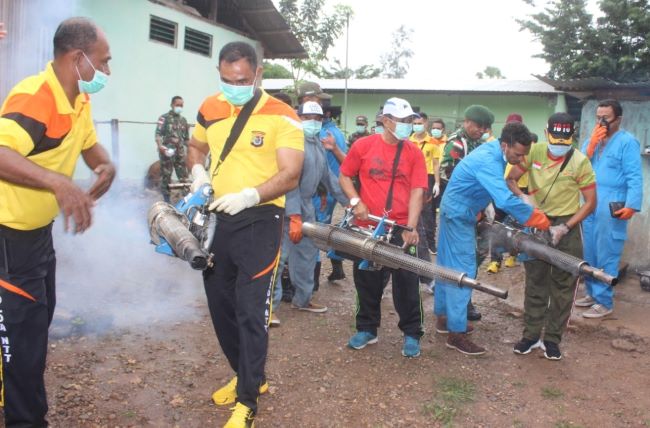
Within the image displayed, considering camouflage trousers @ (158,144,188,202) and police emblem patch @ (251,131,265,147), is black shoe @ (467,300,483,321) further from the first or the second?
camouflage trousers @ (158,144,188,202)

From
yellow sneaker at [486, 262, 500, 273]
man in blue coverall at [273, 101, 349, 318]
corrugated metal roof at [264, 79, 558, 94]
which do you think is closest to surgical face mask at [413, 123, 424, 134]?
yellow sneaker at [486, 262, 500, 273]

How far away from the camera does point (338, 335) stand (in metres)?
5.09

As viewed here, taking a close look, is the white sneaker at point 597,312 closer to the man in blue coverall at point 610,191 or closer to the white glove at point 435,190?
the man in blue coverall at point 610,191

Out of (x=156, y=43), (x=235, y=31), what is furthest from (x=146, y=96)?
(x=235, y=31)

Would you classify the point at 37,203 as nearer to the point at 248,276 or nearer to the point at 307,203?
the point at 248,276

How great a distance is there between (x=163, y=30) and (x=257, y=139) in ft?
33.6

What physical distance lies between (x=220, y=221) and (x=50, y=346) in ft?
6.19

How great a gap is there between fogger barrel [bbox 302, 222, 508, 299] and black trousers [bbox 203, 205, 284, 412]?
0.93 meters

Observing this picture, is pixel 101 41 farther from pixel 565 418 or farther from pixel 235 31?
pixel 235 31

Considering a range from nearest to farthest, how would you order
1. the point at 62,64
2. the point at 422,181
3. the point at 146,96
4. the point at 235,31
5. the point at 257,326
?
the point at 62,64
the point at 257,326
the point at 422,181
the point at 146,96
the point at 235,31

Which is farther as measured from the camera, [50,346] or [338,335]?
[338,335]

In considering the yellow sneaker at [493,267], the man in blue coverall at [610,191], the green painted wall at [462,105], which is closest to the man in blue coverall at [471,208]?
the man in blue coverall at [610,191]

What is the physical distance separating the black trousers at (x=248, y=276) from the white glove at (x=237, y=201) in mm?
210

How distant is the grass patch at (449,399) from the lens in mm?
3693
